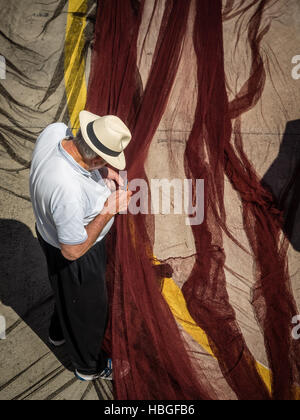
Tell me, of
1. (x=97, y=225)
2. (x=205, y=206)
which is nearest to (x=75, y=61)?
(x=205, y=206)

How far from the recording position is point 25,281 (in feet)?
9.30

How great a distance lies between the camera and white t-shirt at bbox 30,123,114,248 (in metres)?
1.61

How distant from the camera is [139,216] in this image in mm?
2807

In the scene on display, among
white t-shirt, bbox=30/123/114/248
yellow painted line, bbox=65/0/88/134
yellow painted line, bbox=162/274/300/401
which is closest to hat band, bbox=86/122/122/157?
white t-shirt, bbox=30/123/114/248

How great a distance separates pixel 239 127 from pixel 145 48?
129 centimetres

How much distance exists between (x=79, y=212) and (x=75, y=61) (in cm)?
301

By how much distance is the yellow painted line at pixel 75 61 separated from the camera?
369 centimetres

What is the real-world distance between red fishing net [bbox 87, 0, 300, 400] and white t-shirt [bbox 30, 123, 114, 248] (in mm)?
861

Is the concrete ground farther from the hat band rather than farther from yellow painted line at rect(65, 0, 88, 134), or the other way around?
the hat band

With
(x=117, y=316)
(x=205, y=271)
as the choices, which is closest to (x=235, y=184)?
(x=205, y=271)

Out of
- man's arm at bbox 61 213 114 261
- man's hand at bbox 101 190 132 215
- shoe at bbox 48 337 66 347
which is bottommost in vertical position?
shoe at bbox 48 337 66 347

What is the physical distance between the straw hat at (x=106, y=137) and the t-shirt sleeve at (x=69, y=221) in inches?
11.6

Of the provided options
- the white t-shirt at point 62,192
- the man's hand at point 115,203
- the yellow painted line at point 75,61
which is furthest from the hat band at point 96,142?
the yellow painted line at point 75,61

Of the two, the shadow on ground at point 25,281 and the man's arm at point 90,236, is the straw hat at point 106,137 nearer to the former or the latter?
the man's arm at point 90,236
